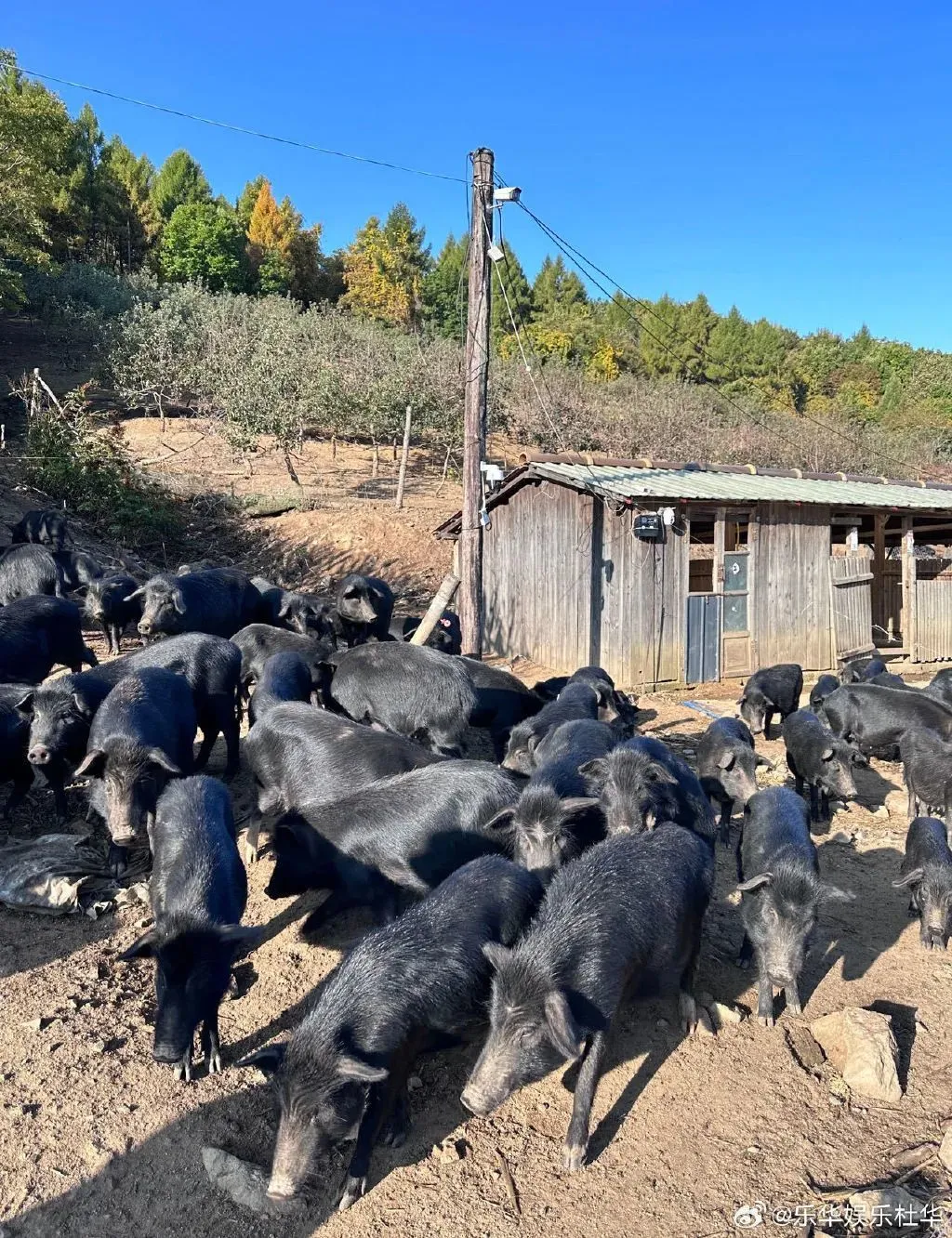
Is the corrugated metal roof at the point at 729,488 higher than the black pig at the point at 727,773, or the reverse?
the corrugated metal roof at the point at 729,488

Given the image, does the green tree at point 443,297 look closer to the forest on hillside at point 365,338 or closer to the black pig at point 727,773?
the forest on hillside at point 365,338

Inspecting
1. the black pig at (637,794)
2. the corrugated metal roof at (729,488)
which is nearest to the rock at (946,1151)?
the black pig at (637,794)

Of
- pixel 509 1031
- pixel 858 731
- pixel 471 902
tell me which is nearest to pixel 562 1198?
pixel 509 1031

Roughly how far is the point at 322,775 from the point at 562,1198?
3025 millimetres

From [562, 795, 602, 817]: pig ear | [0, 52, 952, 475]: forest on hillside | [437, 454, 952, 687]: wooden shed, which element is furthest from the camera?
[0, 52, 952, 475]: forest on hillside

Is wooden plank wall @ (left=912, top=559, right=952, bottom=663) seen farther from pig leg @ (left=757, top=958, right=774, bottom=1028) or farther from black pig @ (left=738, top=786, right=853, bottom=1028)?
pig leg @ (left=757, top=958, right=774, bottom=1028)

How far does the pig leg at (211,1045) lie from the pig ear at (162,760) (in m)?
1.70

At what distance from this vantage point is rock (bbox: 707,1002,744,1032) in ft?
14.2

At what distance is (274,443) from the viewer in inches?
1115

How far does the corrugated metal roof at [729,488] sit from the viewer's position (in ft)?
42.9

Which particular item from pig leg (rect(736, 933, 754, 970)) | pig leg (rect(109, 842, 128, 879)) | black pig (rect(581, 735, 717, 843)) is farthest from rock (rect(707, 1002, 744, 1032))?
pig leg (rect(109, 842, 128, 879))

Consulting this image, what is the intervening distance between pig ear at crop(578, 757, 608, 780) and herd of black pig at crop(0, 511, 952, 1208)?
3cm

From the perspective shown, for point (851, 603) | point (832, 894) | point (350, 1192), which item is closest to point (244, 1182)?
point (350, 1192)

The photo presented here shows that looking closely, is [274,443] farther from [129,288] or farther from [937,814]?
[937,814]
